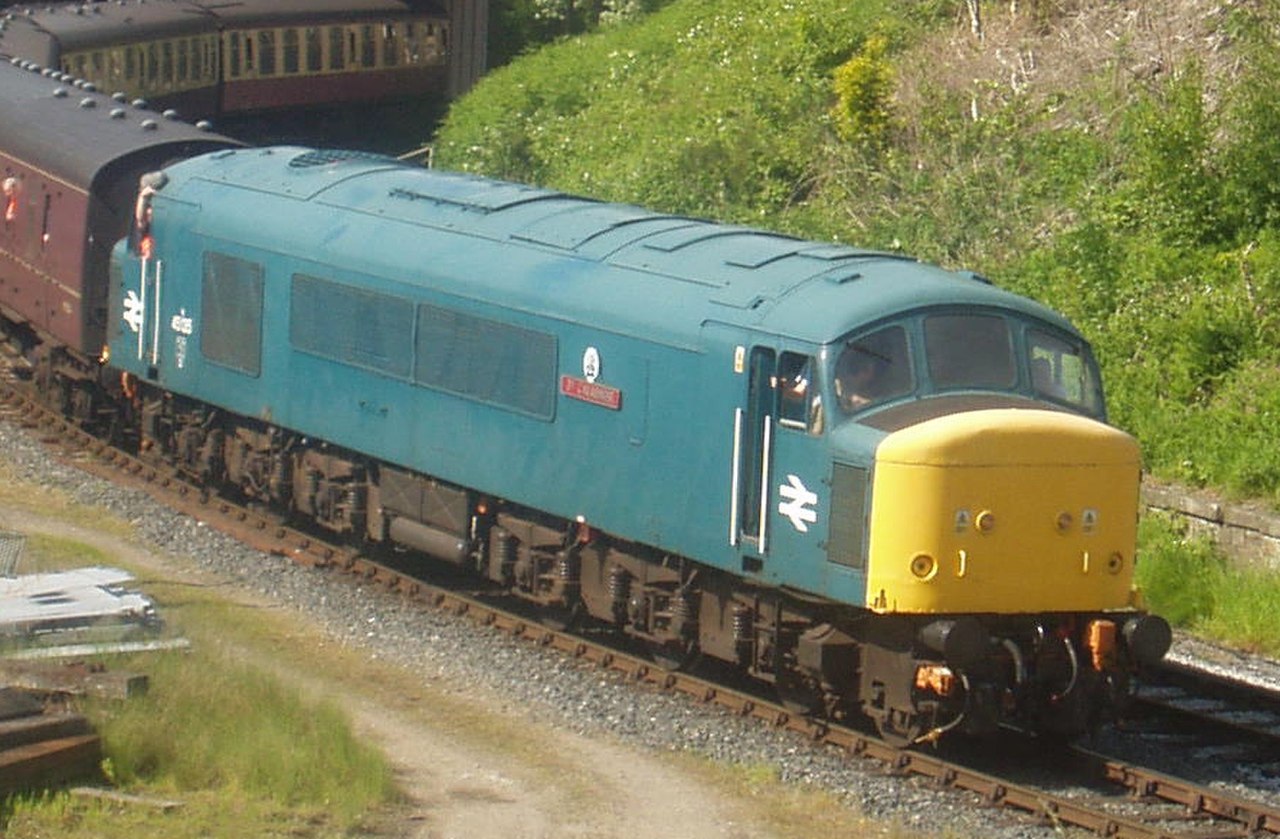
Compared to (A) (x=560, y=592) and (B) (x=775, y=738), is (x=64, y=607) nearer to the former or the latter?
(A) (x=560, y=592)

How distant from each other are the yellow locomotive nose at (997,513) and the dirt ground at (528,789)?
1.66m

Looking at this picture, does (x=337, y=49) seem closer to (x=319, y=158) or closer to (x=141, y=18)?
(x=141, y=18)

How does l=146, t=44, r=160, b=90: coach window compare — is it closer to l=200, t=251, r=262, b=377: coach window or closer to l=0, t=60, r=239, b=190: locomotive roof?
l=0, t=60, r=239, b=190: locomotive roof

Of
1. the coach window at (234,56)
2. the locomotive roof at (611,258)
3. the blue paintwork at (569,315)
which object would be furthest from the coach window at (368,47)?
the locomotive roof at (611,258)

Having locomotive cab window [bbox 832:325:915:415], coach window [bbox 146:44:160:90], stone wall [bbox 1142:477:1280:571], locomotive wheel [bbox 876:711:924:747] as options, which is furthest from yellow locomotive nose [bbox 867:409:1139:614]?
coach window [bbox 146:44:160:90]

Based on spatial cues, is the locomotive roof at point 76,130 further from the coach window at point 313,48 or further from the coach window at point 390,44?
the coach window at point 390,44

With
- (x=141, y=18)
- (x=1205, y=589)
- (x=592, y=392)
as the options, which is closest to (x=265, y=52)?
(x=141, y=18)

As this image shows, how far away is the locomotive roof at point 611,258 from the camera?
13672mm

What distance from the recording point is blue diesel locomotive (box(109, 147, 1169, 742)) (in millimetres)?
12922

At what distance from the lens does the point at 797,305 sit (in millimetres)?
13594

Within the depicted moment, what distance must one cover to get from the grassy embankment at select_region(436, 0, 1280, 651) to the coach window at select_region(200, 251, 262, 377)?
7.89 meters

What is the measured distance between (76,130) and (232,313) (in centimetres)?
518

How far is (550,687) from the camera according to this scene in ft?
49.1

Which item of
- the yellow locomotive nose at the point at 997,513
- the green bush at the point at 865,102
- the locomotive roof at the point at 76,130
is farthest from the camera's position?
the green bush at the point at 865,102
